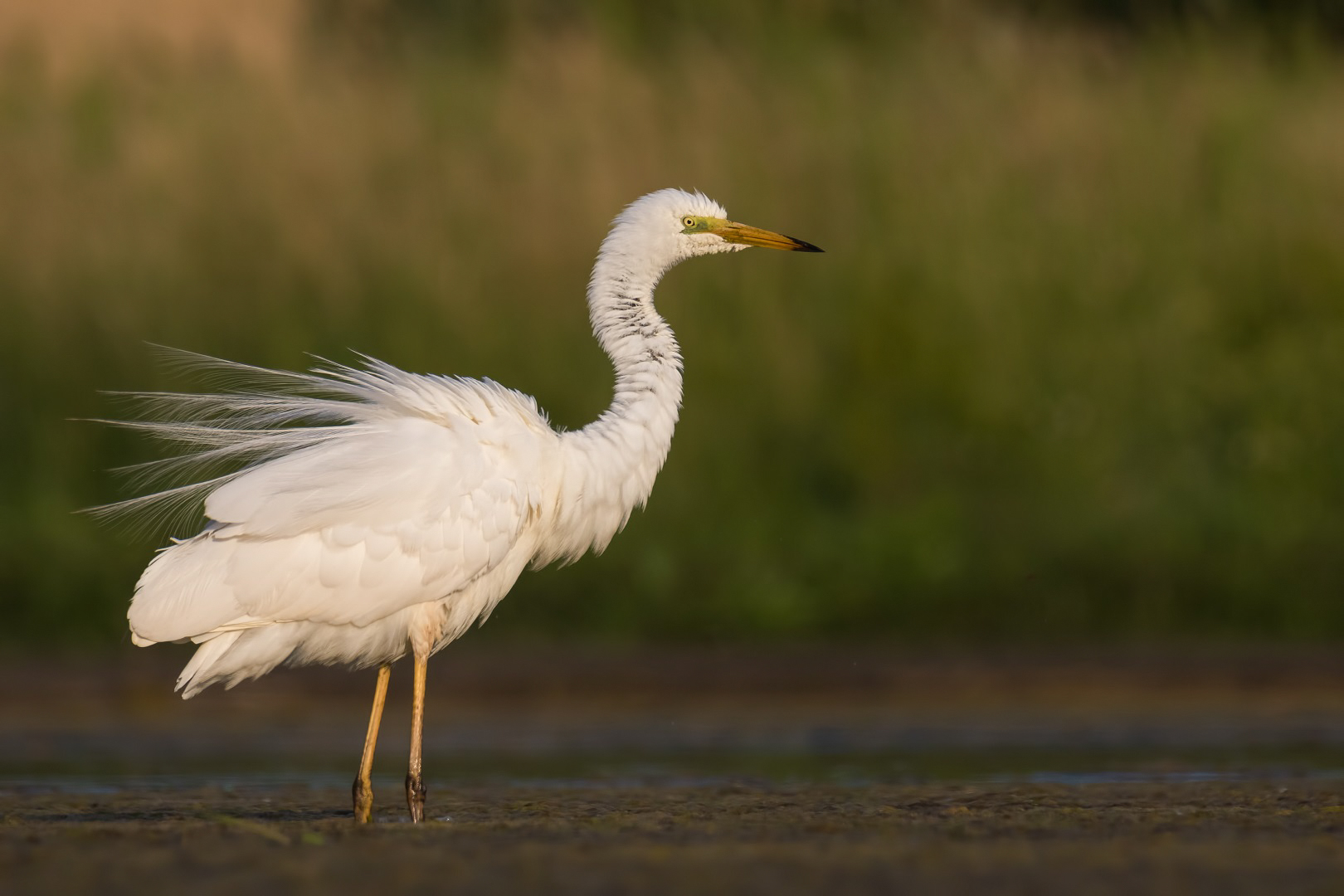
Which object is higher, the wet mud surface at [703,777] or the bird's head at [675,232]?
the bird's head at [675,232]

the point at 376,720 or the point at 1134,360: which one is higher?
the point at 1134,360

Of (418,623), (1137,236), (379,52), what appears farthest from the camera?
(379,52)

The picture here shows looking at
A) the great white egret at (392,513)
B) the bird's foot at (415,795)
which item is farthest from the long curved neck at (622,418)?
the bird's foot at (415,795)

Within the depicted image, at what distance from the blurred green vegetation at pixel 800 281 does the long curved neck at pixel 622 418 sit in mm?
3115

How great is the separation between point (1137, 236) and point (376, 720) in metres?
7.10

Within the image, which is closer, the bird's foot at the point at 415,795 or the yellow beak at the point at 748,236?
the bird's foot at the point at 415,795

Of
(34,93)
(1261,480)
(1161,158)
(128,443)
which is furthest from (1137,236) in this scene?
(34,93)

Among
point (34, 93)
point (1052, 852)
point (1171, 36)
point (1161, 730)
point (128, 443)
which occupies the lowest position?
point (1052, 852)

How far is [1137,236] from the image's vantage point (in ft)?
40.2

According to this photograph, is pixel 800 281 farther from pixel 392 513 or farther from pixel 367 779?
pixel 367 779

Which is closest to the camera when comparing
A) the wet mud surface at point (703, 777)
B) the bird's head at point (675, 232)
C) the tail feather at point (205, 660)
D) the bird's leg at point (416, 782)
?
the wet mud surface at point (703, 777)

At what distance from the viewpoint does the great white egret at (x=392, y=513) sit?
627 cm

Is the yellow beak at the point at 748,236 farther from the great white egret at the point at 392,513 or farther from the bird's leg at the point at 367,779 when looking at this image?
the bird's leg at the point at 367,779

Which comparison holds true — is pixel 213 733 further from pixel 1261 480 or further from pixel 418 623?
pixel 1261 480
